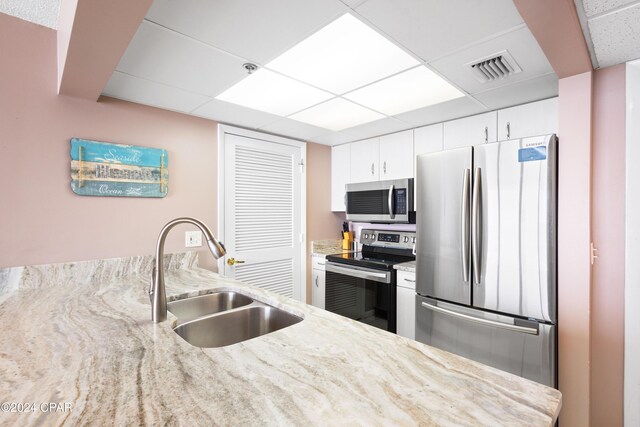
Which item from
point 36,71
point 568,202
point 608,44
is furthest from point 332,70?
point 36,71

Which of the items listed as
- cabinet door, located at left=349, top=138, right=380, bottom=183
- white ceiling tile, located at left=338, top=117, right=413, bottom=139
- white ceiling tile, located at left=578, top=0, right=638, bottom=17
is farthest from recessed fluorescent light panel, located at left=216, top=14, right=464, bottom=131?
white ceiling tile, located at left=578, top=0, right=638, bottom=17

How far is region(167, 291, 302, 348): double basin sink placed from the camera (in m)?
1.31

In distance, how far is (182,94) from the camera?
201cm

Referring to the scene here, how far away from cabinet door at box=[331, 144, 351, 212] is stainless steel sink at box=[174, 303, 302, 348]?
6.70ft

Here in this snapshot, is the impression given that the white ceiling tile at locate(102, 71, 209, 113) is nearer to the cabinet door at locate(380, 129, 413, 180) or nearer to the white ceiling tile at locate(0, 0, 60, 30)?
→ the white ceiling tile at locate(0, 0, 60, 30)

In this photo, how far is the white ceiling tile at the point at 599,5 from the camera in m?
1.10

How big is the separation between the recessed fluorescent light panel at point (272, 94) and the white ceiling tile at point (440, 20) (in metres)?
0.71

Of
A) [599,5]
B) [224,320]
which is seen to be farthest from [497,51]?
[224,320]

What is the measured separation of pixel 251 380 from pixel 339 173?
2831 mm

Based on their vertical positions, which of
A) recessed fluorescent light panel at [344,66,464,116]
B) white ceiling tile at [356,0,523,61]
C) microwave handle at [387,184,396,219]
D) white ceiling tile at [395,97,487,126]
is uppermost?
white ceiling tile at [356,0,523,61]

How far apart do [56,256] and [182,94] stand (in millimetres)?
1282

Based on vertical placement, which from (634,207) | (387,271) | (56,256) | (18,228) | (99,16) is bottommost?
(387,271)

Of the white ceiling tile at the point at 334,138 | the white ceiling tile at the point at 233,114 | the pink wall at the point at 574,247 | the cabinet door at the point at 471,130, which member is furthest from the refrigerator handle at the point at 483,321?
the white ceiling tile at the point at 233,114

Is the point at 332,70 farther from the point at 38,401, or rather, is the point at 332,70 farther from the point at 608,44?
the point at 38,401
